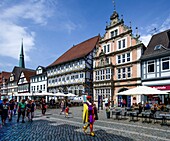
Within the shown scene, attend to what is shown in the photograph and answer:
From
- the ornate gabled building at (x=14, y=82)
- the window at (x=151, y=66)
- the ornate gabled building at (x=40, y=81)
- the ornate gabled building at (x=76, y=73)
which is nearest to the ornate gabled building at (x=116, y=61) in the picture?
the window at (x=151, y=66)

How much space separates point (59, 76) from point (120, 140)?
36.3 meters

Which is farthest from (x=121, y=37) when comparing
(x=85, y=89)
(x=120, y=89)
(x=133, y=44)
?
(x=85, y=89)

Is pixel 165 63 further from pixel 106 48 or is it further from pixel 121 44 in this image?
pixel 106 48

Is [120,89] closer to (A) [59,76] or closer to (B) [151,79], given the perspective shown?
(B) [151,79]

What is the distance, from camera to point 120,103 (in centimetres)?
2797

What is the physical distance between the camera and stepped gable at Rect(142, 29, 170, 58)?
22953 millimetres

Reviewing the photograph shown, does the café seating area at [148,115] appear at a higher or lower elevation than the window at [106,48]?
lower

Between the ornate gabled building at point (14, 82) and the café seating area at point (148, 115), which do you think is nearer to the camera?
the café seating area at point (148, 115)

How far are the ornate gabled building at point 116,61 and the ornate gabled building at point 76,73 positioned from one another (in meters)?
3.25

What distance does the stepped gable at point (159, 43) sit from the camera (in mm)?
22953

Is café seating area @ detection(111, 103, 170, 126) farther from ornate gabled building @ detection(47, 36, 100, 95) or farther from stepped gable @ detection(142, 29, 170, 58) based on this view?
ornate gabled building @ detection(47, 36, 100, 95)

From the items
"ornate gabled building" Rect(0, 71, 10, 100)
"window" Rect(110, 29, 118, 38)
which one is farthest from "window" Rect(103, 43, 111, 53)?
"ornate gabled building" Rect(0, 71, 10, 100)

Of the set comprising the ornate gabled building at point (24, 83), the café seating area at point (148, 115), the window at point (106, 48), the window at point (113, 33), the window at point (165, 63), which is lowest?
the café seating area at point (148, 115)

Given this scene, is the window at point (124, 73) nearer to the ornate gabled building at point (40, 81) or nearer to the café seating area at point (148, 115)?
the café seating area at point (148, 115)
